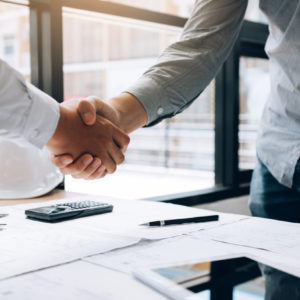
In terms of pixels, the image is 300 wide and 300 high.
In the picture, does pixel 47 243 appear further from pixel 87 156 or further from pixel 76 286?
pixel 87 156

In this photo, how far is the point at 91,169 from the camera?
103 centimetres

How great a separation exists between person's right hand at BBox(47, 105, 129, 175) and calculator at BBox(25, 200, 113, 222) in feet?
0.42

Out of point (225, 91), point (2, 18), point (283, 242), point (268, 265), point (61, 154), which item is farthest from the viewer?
point (2, 18)

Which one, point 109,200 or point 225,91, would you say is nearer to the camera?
point 109,200

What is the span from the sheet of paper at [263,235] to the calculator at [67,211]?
25 cm

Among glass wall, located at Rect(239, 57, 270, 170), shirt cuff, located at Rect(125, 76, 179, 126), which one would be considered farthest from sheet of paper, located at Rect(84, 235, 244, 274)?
glass wall, located at Rect(239, 57, 270, 170)

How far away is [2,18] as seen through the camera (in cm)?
902

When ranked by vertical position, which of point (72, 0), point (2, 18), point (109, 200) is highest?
point (2, 18)

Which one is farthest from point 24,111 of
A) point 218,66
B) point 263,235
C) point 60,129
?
point 218,66

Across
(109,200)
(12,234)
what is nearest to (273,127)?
(109,200)

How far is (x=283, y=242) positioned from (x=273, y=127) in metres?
0.50

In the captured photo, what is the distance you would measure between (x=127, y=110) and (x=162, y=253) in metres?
0.50

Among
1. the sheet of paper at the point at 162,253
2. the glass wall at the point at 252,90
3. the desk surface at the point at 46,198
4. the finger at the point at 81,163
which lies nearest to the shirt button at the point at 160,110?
the finger at the point at 81,163

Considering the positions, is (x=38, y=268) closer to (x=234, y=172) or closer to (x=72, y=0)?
(x=72, y=0)
